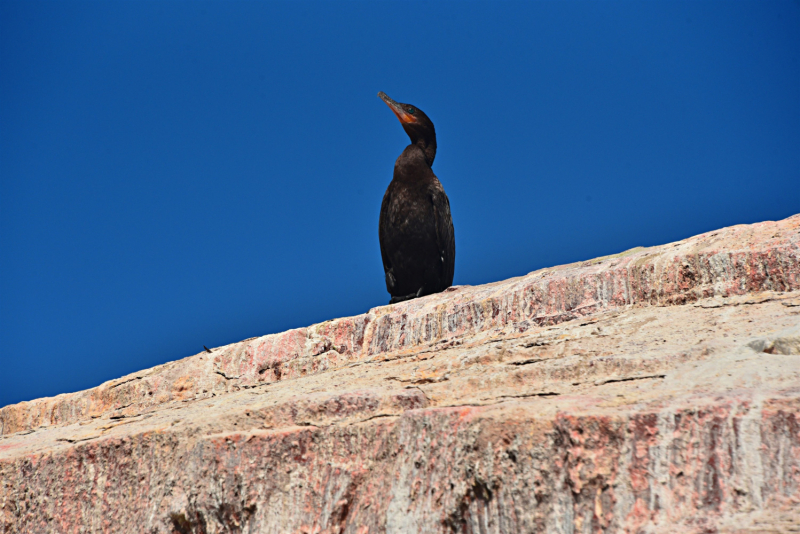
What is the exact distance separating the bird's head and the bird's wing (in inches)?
20.8

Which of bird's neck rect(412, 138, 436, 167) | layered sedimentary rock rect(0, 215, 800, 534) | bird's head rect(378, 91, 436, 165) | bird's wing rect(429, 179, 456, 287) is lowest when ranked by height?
layered sedimentary rock rect(0, 215, 800, 534)

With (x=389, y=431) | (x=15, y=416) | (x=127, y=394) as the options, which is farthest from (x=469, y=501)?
(x=15, y=416)

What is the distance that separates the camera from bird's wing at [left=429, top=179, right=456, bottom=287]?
8148mm

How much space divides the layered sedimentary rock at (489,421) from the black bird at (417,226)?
2.22 metres

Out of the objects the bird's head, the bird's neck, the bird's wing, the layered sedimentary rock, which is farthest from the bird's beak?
the layered sedimentary rock

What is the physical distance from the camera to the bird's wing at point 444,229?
8148 mm

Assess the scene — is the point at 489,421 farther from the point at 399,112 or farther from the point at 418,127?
the point at 399,112

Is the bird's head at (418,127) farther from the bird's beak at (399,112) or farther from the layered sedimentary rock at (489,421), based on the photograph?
the layered sedimentary rock at (489,421)

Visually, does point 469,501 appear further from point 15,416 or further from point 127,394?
point 15,416

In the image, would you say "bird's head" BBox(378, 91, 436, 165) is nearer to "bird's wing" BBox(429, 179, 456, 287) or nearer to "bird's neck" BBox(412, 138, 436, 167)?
"bird's neck" BBox(412, 138, 436, 167)

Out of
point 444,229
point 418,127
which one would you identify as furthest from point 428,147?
point 444,229

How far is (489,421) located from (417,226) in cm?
518

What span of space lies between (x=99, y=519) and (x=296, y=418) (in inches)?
57.6

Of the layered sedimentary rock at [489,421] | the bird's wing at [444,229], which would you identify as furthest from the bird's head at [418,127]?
the layered sedimentary rock at [489,421]
